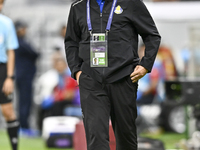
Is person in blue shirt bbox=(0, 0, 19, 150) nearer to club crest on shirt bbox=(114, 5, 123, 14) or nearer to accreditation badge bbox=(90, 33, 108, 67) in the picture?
accreditation badge bbox=(90, 33, 108, 67)

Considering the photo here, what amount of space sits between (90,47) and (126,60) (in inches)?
12.2

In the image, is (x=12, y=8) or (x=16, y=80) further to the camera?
(x=12, y=8)

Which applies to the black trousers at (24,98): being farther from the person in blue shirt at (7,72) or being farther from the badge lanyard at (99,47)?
the badge lanyard at (99,47)

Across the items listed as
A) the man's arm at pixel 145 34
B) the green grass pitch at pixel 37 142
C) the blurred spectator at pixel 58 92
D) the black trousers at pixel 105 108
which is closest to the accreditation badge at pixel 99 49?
the black trousers at pixel 105 108

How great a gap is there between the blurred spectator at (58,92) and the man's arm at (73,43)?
559cm

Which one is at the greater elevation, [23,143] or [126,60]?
[126,60]

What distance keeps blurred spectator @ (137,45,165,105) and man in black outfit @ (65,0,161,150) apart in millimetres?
6181

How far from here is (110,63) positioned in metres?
4.22

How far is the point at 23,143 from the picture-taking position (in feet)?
30.4

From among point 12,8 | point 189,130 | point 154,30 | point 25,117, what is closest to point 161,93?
point 189,130

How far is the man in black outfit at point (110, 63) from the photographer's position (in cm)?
420

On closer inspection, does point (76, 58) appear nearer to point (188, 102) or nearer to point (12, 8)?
point (188, 102)

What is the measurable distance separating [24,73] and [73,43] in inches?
242

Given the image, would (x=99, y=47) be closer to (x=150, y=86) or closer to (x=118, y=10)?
(x=118, y=10)
